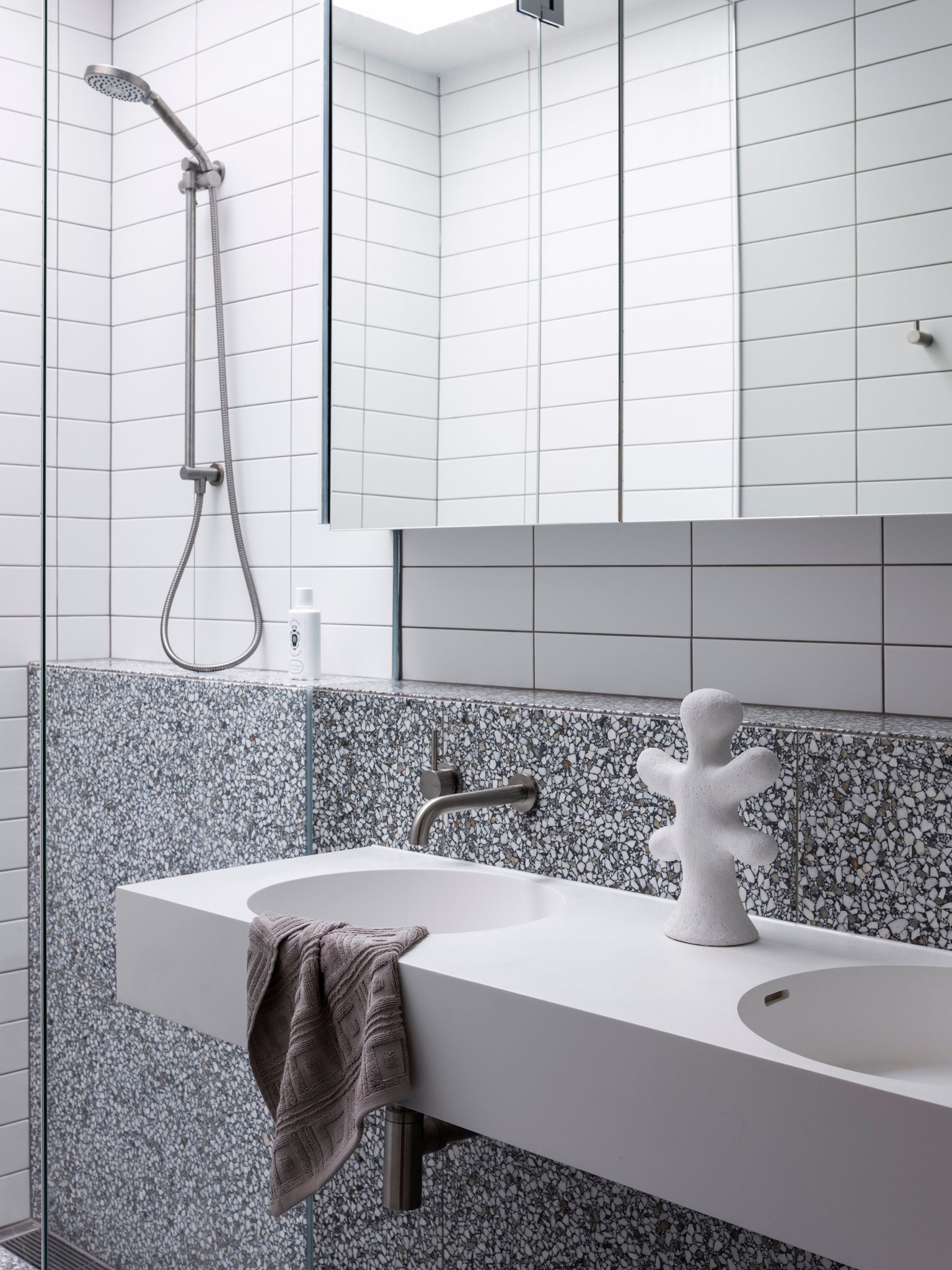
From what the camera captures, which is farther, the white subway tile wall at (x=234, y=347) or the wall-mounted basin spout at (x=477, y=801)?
the white subway tile wall at (x=234, y=347)

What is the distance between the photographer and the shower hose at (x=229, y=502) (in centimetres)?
249

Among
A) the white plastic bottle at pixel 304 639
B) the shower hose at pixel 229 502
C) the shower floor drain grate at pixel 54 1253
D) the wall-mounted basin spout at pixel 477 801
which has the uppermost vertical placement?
the shower hose at pixel 229 502

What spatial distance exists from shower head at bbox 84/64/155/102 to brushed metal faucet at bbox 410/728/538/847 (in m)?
1.26

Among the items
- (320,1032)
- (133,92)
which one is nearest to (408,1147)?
(320,1032)

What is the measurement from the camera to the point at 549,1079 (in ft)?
3.76

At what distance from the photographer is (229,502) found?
8.25ft

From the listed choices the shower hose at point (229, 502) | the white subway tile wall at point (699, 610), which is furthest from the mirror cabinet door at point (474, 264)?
the shower hose at point (229, 502)

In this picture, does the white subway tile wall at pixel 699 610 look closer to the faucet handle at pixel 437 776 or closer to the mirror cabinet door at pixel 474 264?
the mirror cabinet door at pixel 474 264

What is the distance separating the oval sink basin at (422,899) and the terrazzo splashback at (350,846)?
7 centimetres

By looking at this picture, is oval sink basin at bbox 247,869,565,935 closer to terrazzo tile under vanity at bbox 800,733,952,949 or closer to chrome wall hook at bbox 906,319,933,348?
terrazzo tile under vanity at bbox 800,733,952,949

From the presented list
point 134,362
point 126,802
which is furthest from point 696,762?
point 134,362

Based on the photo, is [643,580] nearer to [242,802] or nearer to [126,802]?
[242,802]

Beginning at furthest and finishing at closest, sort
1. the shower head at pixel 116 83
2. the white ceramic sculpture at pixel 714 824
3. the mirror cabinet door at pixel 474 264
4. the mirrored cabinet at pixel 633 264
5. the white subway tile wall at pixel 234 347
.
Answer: the white subway tile wall at pixel 234 347 → the shower head at pixel 116 83 → the mirror cabinet door at pixel 474 264 → the mirrored cabinet at pixel 633 264 → the white ceramic sculpture at pixel 714 824

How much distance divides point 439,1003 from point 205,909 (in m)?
0.39
